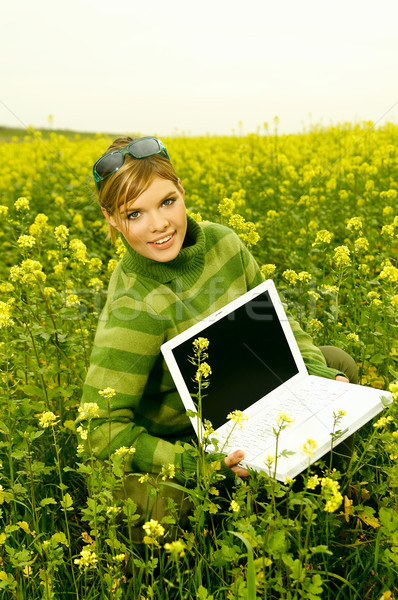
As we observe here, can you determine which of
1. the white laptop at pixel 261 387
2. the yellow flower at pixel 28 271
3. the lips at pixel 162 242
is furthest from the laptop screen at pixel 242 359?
the yellow flower at pixel 28 271

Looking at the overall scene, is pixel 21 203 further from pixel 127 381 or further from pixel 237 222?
pixel 127 381

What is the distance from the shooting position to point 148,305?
2270 millimetres

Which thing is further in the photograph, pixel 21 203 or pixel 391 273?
pixel 21 203

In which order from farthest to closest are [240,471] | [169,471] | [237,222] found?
[237,222] < [240,471] < [169,471]

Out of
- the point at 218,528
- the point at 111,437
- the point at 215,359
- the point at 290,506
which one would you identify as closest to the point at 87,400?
the point at 111,437

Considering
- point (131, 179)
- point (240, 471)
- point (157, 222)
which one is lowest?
point (240, 471)

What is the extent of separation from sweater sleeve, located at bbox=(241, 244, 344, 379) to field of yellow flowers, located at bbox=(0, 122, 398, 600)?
26cm

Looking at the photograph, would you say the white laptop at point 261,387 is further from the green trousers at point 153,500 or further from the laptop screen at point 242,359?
the green trousers at point 153,500

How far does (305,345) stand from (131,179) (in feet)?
3.54

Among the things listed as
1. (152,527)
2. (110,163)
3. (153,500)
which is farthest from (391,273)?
(152,527)

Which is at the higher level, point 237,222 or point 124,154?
point 124,154

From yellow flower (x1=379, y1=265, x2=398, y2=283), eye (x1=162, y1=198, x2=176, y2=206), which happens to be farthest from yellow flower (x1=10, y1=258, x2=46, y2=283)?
yellow flower (x1=379, y1=265, x2=398, y2=283)

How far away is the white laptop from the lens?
78.3 inches

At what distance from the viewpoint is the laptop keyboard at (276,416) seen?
2.01 m
